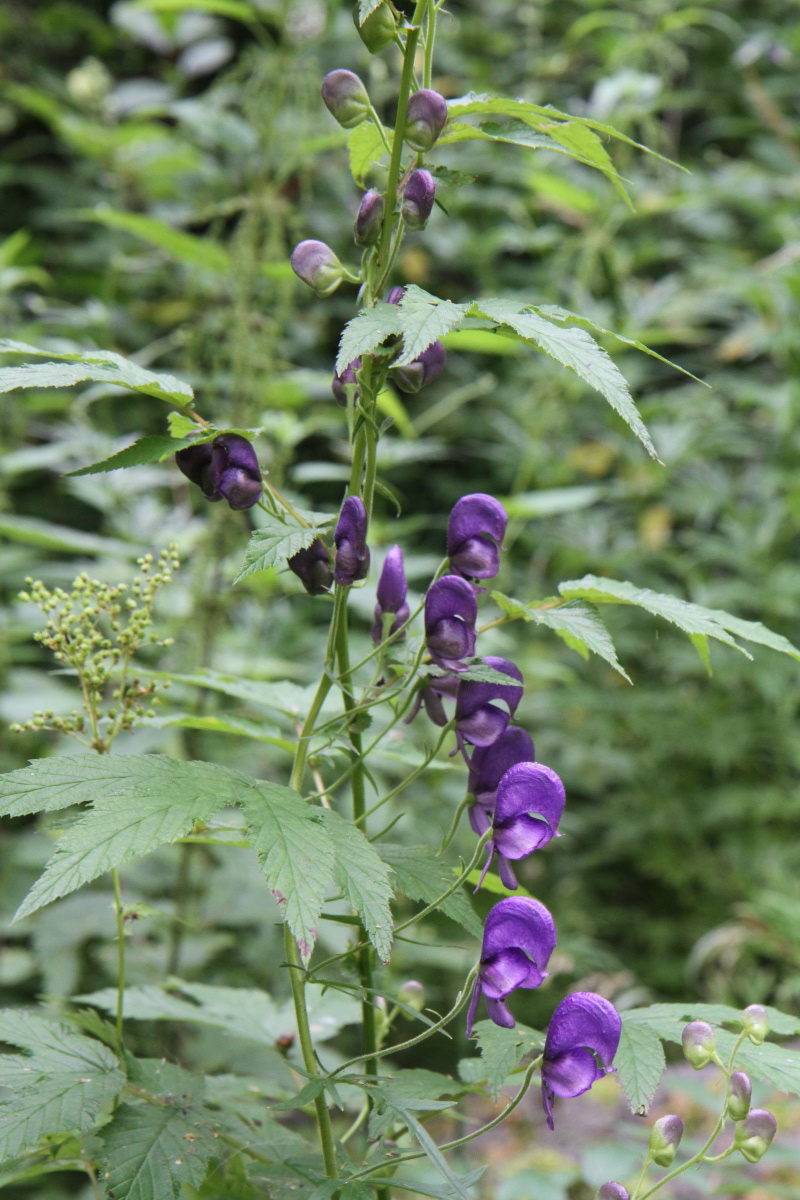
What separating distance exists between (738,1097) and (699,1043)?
8cm

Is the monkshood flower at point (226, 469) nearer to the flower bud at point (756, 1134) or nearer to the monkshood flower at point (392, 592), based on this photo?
the monkshood flower at point (392, 592)

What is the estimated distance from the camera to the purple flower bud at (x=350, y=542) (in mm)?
827

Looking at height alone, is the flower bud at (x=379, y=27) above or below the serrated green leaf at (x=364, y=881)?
above

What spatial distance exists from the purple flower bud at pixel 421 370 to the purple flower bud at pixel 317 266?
0.10m

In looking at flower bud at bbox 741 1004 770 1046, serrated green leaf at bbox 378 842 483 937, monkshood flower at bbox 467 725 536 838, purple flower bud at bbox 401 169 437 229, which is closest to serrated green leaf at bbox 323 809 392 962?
serrated green leaf at bbox 378 842 483 937

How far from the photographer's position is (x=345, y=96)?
86cm

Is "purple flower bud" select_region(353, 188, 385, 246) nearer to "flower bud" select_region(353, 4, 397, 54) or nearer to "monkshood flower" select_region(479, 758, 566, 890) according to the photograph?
"flower bud" select_region(353, 4, 397, 54)

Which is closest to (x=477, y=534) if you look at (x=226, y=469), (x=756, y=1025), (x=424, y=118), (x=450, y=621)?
(x=450, y=621)

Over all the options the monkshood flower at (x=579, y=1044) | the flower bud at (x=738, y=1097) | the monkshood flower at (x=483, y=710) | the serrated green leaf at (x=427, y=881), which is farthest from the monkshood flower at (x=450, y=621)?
Result: the flower bud at (x=738, y=1097)

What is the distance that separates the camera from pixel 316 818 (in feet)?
2.34

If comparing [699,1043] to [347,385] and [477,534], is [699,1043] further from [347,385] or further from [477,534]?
[347,385]

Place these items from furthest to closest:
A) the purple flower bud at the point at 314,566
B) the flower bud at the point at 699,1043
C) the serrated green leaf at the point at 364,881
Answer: the purple flower bud at the point at 314,566
the flower bud at the point at 699,1043
the serrated green leaf at the point at 364,881

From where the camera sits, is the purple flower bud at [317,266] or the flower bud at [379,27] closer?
the flower bud at [379,27]

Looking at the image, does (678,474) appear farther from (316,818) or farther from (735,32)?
(316,818)
